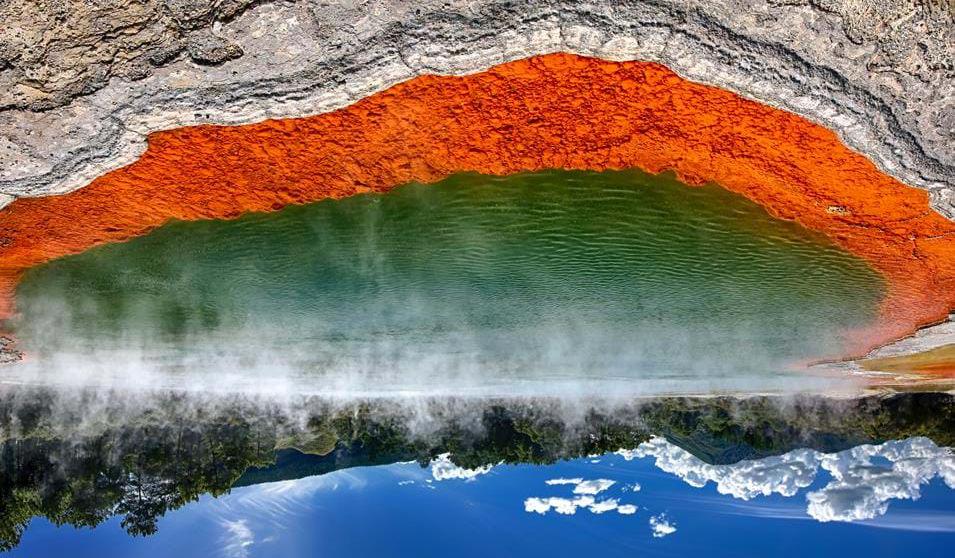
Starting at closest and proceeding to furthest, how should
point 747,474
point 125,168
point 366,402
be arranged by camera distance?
point 125,168, point 366,402, point 747,474

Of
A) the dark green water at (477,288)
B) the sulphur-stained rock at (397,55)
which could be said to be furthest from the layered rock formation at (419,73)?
the dark green water at (477,288)

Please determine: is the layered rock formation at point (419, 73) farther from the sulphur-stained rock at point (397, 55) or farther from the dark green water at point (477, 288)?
the dark green water at point (477, 288)

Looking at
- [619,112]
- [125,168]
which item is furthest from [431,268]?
[125,168]

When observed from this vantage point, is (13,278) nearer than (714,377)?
Yes

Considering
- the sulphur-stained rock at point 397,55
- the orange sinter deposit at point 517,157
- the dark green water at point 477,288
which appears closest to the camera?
the sulphur-stained rock at point 397,55

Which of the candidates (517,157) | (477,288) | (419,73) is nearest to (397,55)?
Answer: (419,73)

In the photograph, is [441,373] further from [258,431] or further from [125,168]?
[125,168]
